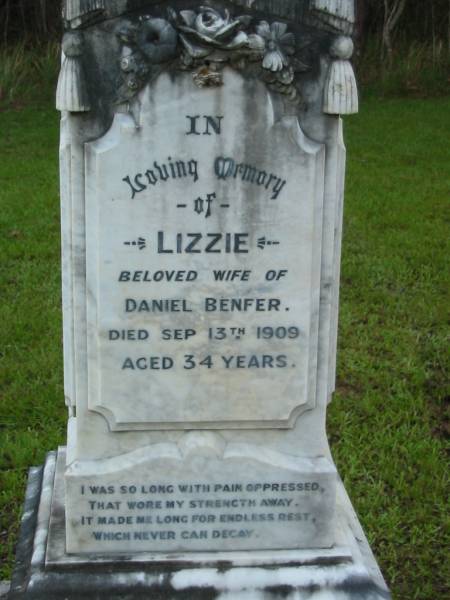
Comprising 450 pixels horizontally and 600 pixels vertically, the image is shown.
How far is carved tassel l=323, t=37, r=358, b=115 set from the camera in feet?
8.91

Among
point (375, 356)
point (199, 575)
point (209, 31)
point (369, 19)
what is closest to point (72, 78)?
point (209, 31)

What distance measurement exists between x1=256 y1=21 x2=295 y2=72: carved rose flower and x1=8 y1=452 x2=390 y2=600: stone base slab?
1.69 metres

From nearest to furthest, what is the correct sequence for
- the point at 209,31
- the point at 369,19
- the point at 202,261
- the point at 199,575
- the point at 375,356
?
the point at 209,31
the point at 202,261
the point at 199,575
the point at 375,356
the point at 369,19

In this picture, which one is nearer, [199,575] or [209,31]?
[209,31]

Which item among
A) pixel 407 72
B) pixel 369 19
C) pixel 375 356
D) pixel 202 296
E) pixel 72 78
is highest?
pixel 369 19

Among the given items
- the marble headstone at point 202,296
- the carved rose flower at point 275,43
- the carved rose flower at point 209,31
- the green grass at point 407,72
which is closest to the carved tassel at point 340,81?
the marble headstone at point 202,296

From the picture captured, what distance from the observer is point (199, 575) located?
304 centimetres

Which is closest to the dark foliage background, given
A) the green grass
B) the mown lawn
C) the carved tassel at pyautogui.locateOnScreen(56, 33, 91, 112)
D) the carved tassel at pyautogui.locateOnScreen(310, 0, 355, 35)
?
the green grass

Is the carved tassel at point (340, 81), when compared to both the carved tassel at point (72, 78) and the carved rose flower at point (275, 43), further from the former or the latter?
the carved tassel at point (72, 78)

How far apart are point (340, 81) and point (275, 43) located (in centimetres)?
23

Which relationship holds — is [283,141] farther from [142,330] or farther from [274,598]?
[274,598]

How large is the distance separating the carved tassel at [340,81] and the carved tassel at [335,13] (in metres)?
0.04

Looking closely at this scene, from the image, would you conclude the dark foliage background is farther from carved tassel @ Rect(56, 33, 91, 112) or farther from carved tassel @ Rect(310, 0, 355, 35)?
carved tassel @ Rect(56, 33, 91, 112)

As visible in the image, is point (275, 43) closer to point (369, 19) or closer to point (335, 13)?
point (335, 13)
